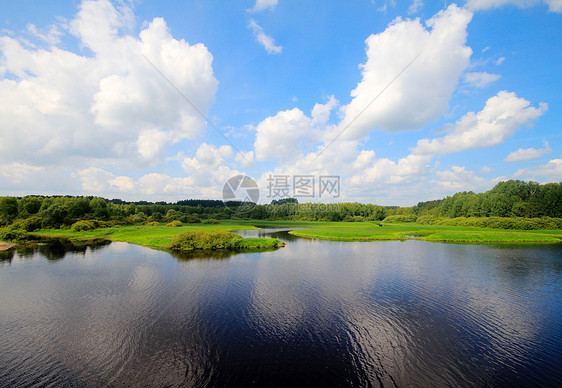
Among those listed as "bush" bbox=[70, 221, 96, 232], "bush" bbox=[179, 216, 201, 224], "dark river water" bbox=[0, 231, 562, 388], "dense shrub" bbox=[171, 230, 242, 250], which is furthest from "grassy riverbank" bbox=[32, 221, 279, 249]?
"bush" bbox=[179, 216, 201, 224]

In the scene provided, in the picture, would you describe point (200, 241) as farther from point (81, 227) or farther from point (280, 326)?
point (81, 227)

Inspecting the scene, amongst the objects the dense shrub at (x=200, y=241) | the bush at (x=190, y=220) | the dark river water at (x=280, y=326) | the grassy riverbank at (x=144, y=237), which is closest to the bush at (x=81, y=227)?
the grassy riverbank at (x=144, y=237)

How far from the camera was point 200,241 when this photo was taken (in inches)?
1881

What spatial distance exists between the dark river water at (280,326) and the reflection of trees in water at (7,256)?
6.19m

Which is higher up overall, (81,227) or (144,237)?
(81,227)

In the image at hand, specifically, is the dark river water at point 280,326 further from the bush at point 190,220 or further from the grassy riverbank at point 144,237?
the bush at point 190,220

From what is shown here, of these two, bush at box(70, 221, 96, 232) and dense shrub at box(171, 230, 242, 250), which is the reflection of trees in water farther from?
bush at box(70, 221, 96, 232)

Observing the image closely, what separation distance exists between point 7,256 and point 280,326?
5086 centimetres

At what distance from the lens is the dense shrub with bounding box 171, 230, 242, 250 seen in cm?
4759

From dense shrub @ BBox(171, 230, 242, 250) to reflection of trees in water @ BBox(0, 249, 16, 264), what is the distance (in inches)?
917

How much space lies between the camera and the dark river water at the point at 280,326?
40.0 ft

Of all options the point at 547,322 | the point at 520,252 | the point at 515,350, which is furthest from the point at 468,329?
the point at 520,252

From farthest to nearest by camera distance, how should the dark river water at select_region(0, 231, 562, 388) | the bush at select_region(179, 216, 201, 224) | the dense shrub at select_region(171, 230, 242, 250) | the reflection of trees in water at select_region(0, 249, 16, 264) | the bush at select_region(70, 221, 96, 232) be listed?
the bush at select_region(179, 216, 201, 224) < the bush at select_region(70, 221, 96, 232) < the dense shrub at select_region(171, 230, 242, 250) < the reflection of trees in water at select_region(0, 249, 16, 264) < the dark river water at select_region(0, 231, 562, 388)

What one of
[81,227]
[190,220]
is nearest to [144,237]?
[81,227]
